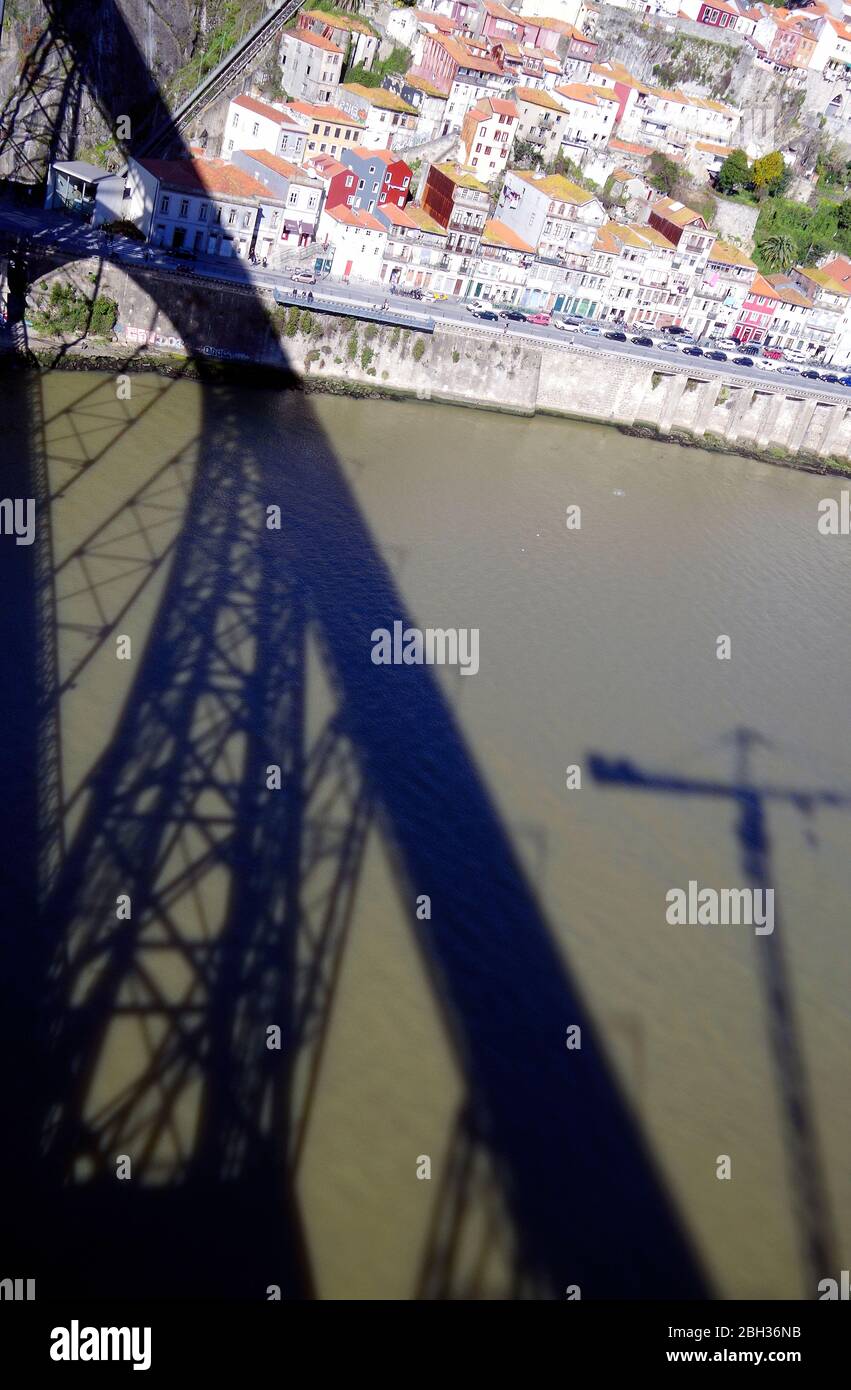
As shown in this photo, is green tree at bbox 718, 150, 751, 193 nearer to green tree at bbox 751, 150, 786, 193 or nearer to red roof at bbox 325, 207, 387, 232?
green tree at bbox 751, 150, 786, 193

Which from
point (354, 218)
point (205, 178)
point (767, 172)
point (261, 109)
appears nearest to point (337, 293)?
point (354, 218)

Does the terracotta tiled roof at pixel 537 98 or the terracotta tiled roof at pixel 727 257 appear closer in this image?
the terracotta tiled roof at pixel 727 257

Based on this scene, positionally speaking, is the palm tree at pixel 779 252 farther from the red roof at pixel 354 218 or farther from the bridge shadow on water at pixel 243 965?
the bridge shadow on water at pixel 243 965

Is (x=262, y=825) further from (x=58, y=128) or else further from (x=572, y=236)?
(x=572, y=236)

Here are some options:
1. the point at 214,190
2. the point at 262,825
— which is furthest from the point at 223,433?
the point at 262,825

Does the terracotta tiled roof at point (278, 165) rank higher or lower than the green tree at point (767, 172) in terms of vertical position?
lower

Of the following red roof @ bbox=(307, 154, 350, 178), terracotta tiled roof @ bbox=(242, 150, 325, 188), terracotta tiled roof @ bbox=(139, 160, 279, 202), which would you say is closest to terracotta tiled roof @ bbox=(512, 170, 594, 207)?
red roof @ bbox=(307, 154, 350, 178)

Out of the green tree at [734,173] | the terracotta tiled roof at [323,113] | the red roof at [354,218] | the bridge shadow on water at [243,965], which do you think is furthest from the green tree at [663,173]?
the bridge shadow on water at [243,965]

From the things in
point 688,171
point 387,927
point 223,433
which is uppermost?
point 688,171
